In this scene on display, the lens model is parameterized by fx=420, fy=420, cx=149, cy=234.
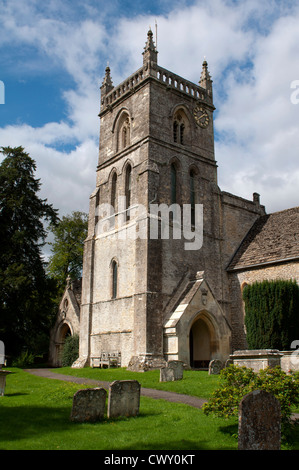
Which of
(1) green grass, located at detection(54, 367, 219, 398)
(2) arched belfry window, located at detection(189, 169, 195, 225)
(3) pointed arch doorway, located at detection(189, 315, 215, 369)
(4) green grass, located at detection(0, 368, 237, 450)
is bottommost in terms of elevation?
(4) green grass, located at detection(0, 368, 237, 450)

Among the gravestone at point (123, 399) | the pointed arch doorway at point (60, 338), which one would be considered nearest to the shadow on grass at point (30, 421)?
the gravestone at point (123, 399)

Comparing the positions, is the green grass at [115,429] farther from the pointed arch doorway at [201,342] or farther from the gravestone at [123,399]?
the pointed arch doorway at [201,342]

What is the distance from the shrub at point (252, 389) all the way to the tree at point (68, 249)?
32211 millimetres

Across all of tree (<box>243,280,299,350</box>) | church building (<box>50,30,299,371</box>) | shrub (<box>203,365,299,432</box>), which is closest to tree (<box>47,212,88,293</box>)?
church building (<box>50,30,299,371</box>)

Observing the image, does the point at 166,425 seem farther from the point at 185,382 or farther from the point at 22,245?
the point at 22,245

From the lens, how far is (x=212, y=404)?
8.06 meters

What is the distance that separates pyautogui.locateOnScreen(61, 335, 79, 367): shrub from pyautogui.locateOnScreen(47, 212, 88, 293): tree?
42.3 feet

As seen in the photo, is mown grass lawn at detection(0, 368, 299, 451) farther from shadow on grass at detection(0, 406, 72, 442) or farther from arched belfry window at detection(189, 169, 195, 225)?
arched belfry window at detection(189, 169, 195, 225)

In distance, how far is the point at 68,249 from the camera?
40.4 m

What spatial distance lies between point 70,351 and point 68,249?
50.9 ft

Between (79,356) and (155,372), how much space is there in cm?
777

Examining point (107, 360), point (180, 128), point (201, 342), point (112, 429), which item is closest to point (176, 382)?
point (112, 429)

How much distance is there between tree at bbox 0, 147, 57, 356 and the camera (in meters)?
25.9
